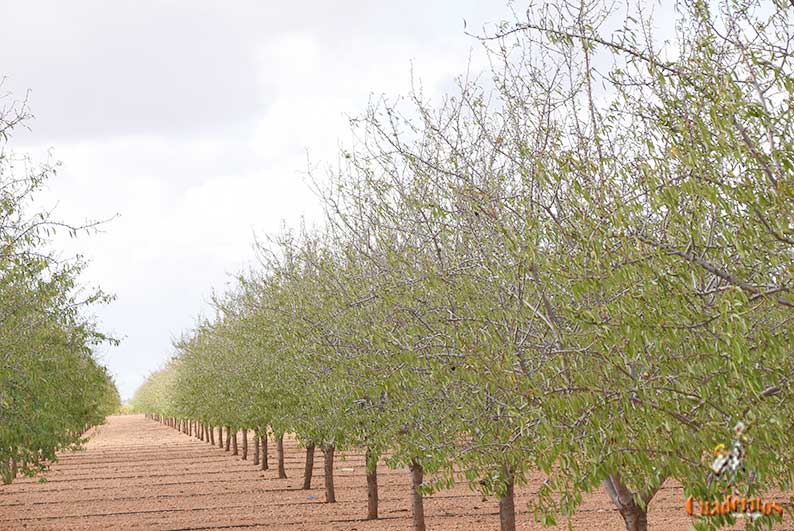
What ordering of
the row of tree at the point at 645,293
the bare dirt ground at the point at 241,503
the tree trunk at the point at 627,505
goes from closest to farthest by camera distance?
the row of tree at the point at 645,293, the tree trunk at the point at 627,505, the bare dirt ground at the point at 241,503

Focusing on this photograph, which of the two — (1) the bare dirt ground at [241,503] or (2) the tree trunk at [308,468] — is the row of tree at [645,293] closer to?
(1) the bare dirt ground at [241,503]

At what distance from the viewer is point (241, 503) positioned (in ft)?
91.9

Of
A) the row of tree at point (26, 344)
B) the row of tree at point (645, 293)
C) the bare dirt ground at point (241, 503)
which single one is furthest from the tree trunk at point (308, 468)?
the row of tree at point (645, 293)

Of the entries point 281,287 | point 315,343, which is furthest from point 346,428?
point 281,287

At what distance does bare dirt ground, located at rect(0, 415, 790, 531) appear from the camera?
2194cm

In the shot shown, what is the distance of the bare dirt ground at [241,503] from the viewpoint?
72.0 feet

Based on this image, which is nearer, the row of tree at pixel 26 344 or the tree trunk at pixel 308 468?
the row of tree at pixel 26 344

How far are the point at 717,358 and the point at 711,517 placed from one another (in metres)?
1.04

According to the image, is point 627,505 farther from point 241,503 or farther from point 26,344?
point 241,503

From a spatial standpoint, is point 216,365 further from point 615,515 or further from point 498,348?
point 498,348

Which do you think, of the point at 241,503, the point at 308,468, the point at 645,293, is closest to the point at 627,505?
the point at 645,293

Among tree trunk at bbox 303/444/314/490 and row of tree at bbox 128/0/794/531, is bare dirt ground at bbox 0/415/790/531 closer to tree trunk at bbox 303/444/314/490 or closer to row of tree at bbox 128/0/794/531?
tree trunk at bbox 303/444/314/490

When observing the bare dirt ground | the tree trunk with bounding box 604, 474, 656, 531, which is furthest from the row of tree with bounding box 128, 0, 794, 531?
the bare dirt ground

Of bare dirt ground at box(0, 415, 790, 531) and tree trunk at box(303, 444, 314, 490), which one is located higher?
tree trunk at box(303, 444, 314, 490)
